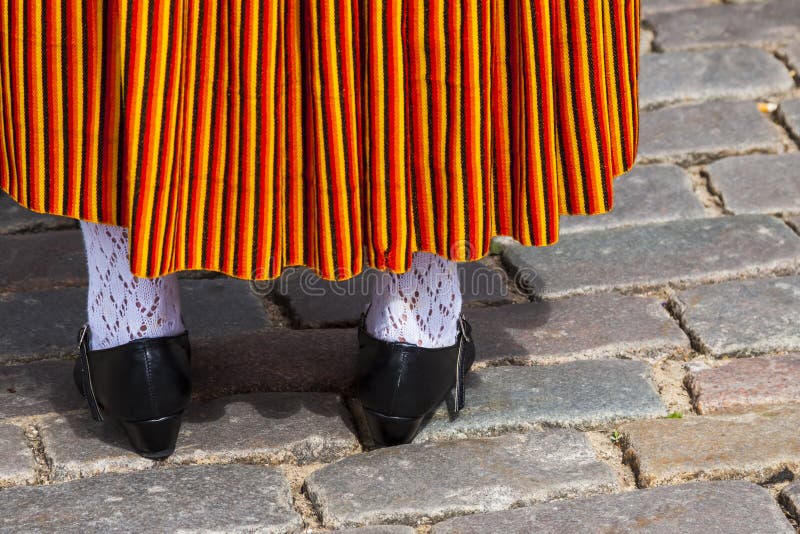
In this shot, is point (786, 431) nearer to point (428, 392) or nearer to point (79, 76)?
point (428, 392)

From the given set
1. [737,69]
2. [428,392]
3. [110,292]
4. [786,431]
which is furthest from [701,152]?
[110,292]

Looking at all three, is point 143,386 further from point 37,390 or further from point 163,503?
point 37,390

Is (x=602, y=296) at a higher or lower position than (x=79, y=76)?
lower

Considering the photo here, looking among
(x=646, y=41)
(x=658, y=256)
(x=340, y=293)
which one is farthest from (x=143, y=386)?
(x=646, y=41)

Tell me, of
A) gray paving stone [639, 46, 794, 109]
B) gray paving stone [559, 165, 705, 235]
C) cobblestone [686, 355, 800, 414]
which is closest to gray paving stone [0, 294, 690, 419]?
cobblestone [686, 355, 800, 414]

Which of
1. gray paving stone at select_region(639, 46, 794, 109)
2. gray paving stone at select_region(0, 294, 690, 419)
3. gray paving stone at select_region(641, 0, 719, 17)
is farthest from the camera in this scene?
gray paving stone at select_region(641, 0, 719, 17)

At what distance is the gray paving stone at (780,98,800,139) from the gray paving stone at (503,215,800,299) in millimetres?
496

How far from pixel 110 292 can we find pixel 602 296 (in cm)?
105

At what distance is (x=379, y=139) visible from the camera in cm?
151

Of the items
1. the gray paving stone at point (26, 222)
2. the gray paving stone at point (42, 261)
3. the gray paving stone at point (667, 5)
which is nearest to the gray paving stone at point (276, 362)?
the gray paving stone at point (42, 261)

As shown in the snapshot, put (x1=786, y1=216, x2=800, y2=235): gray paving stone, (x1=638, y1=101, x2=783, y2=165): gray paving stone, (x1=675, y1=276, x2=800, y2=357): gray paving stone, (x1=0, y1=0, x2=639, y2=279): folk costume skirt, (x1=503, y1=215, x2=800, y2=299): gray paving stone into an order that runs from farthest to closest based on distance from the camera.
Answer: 1. (x1=638, y1=101, x2=783, y2=165): gray paving stone
2. (x1=786, y1=216, x2=800, y2=235): gray paving stone
3. (x1=503, y1=215, x2=800, y2=299): gray paving stone
4. (x1=675, y1=276, x2=800, y2=357): gray paving stone
5. (x1=0, y1=0, x2=639, y2=279): folk costume skirt

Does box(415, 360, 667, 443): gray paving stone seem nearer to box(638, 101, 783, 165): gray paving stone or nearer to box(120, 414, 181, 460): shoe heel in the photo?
box(120, 414, 181, 460): shoe heel

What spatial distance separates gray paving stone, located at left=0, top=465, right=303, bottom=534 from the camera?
1597 millimetres

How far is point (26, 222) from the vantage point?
104 inches
